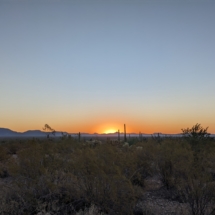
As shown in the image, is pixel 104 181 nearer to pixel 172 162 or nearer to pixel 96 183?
pixel 96 183

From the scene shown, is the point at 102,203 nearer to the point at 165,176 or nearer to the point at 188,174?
the point at 188,174

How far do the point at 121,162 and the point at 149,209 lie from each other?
1694 millimetres

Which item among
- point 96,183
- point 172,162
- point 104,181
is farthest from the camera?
point 172,162

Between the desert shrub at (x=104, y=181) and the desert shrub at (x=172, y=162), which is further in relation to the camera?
the desert shrub at (x=172, y=162)

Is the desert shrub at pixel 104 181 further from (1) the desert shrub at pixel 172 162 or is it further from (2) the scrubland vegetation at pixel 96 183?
(1) the desert shrub at pixel 172 162

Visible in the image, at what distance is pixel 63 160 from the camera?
10.9 metres

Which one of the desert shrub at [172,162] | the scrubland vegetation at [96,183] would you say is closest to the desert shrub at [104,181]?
the scrubland vegetation at [96,183]

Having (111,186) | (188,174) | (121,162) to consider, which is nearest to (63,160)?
(121,162)

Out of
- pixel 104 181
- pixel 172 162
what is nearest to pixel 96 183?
pixel 104 181

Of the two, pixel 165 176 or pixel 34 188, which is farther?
pixel 165 176

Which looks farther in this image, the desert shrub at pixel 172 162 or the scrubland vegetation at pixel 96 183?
the desert shrub at pixel 172 162

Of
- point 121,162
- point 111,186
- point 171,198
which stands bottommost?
point 171,198

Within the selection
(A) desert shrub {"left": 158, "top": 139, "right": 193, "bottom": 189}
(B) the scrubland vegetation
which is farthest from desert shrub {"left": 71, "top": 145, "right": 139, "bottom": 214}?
(A) desert shrub {"left": 158, "top": 139, "right": 193, "bottom": 189}

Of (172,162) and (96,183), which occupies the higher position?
(172,162)
